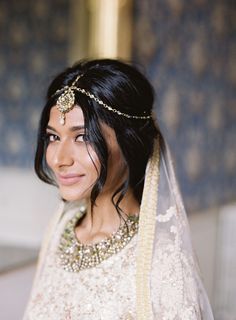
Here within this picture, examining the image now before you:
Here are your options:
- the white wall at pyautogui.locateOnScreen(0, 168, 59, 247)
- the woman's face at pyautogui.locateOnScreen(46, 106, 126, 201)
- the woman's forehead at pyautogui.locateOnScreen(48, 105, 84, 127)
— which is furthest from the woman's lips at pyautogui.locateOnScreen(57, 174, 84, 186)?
the white wall at pyautogui.locateOnScreen(0, 168, 59, 247)

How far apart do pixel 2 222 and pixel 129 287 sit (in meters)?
0.89

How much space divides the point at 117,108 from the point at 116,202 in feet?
0.76

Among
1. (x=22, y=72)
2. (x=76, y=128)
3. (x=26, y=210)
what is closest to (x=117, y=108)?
(x=76, y=128)

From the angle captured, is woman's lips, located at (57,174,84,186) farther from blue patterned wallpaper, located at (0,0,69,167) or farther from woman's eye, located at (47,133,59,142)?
blue patterned wallpaper, located at (0,0,69,167)

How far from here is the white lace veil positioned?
1140mm

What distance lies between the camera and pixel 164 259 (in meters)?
1.17

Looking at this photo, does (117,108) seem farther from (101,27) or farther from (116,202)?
(101,27)

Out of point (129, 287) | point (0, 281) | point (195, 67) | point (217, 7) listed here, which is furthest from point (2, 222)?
point (217, 7)

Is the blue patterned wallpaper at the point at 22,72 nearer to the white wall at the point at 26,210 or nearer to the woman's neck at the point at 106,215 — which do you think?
the white wall at the point at 26,210

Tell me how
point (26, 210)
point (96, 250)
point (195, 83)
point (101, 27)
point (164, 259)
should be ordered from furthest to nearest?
point (195, 83), point (101, 27), point (26, 210), point (96, 250), point (164, 259)

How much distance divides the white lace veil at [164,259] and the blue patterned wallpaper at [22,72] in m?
1.13

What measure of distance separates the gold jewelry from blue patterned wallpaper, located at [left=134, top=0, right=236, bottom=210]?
107cm

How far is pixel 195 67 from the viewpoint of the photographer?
2469 mm

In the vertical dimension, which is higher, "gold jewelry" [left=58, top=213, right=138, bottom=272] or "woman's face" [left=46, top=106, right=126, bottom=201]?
"woman's face" [left=46, top=106, right=126, bottom=201]
